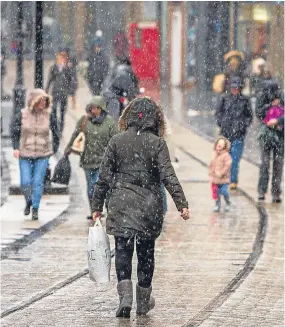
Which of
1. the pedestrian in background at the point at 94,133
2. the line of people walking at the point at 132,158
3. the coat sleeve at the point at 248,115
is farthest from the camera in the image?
the coat sleeve at the point at 248,115

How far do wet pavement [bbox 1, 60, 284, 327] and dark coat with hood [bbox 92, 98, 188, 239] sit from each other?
2.30 feet

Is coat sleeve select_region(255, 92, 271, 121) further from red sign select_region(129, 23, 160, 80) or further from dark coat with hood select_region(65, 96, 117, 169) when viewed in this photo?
red sign select_region(129, 23, 160, 80)

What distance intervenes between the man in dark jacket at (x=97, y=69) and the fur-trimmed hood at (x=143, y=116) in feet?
74.4

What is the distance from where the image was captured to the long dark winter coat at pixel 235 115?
1878 centimetres

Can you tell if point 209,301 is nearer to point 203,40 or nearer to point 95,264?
point 95,264

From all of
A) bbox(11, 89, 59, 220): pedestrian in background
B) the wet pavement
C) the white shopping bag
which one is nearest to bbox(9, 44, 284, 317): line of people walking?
bbox(11, 89, 59, 220): pedestrian in background

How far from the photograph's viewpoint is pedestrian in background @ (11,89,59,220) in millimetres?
15609

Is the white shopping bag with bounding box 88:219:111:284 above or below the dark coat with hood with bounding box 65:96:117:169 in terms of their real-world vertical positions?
below

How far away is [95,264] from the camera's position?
34.0 ft

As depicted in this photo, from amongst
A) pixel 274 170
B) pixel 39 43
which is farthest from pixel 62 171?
pixel 274 170

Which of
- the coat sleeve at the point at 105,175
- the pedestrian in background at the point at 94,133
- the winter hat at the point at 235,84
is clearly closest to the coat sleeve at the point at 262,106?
the winter hat at the point at 235,84

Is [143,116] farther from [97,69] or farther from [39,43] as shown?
[97,69]

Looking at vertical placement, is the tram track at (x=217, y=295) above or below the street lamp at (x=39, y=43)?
below

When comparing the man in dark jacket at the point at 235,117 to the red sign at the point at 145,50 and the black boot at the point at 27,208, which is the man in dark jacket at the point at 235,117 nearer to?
the black boot at the point at 27,208
